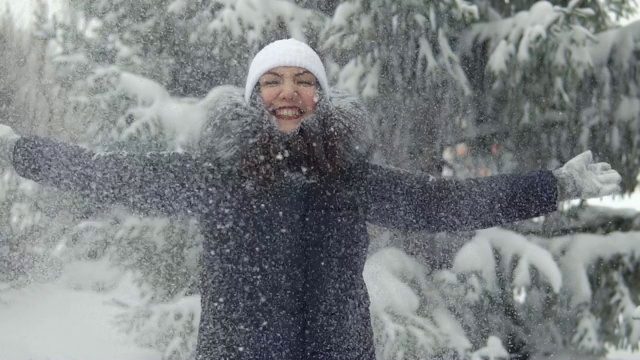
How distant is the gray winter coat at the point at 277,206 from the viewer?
1.37 metres

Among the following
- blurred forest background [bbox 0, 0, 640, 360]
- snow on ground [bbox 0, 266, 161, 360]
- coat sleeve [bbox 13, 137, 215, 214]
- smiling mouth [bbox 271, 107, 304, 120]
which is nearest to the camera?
coat sleeve [bbox 13, 137, 215, 214]

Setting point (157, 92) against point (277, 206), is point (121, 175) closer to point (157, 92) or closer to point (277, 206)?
point (277, 206)

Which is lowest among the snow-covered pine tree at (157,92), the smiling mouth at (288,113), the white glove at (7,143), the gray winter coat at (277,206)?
the gray winter coat at (277,206)

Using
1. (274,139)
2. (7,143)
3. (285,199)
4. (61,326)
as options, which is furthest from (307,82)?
(61,326)

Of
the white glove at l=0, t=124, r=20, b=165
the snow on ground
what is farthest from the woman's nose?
the snow on ground

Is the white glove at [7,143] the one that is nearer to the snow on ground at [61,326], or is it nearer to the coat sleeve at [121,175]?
the coat sleeve at [121,175]

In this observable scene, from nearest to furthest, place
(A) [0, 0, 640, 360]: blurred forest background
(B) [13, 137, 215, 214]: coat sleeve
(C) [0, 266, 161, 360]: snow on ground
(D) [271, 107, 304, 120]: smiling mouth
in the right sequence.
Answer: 1. (B) [13, 137, 215, 214]: coat sleeve
2. (D) [271, 107, 304, 120]: smiling mouth
3. (A) [0, 0, 640, 360]: blurred forest background
4. (C) [0, 266, 161, 360]: snow on ground

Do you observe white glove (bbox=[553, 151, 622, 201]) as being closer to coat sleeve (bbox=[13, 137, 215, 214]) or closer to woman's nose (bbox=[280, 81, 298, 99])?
woman's nose (bbox=[280, 81, 298, 99])

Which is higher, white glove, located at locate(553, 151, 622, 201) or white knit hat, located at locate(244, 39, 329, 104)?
white knit hat, located at locate(244, 39, 329, 104)

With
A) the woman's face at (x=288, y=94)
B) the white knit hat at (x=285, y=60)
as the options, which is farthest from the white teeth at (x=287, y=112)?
the white knit hat at (x=285, y=60)

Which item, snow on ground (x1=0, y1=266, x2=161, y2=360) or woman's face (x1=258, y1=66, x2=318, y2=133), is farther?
snow on ground (x1=0, y1=266, x2=161, y2=360)

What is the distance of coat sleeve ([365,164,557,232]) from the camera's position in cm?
146

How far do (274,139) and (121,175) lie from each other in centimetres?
35

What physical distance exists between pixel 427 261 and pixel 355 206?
225 cm
